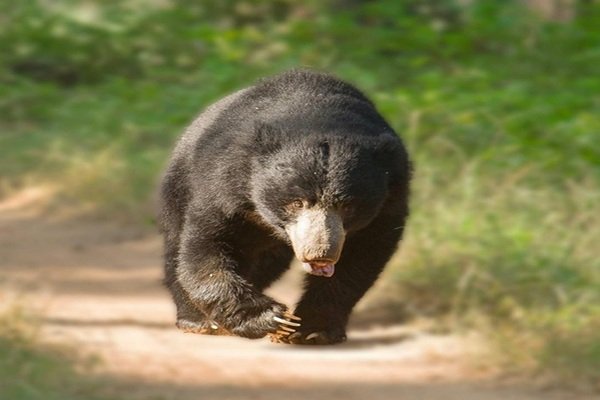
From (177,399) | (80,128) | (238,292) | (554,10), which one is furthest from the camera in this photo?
(554,10)

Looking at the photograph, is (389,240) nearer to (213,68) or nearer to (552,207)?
(552,207)

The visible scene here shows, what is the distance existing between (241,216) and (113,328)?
26.3 ft

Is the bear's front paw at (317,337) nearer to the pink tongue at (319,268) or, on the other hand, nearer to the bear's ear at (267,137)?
the pink tongue at (319,268)

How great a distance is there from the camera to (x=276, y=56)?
570 inches

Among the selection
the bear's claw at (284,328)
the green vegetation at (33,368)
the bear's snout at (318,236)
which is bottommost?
the bear's claw at (284,328)

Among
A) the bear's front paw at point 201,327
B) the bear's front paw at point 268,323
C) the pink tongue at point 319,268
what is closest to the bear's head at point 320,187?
the pink tongue at point 319,268

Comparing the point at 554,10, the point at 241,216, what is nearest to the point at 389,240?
the point at 241,216

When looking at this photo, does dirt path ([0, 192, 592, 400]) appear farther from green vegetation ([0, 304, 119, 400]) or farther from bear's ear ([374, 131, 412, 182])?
bear's ear ([374, 131, 412, 182])

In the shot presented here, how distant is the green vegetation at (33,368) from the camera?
30.4 ft

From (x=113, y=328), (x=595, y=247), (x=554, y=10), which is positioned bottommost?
(x=113, y=328)

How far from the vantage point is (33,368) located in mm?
9500

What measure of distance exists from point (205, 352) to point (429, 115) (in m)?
2.89

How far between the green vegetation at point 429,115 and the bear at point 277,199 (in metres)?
6.11

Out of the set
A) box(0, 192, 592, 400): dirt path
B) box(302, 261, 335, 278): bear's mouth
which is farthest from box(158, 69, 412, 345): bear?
box(0, 192, 592, 400): dirt path
